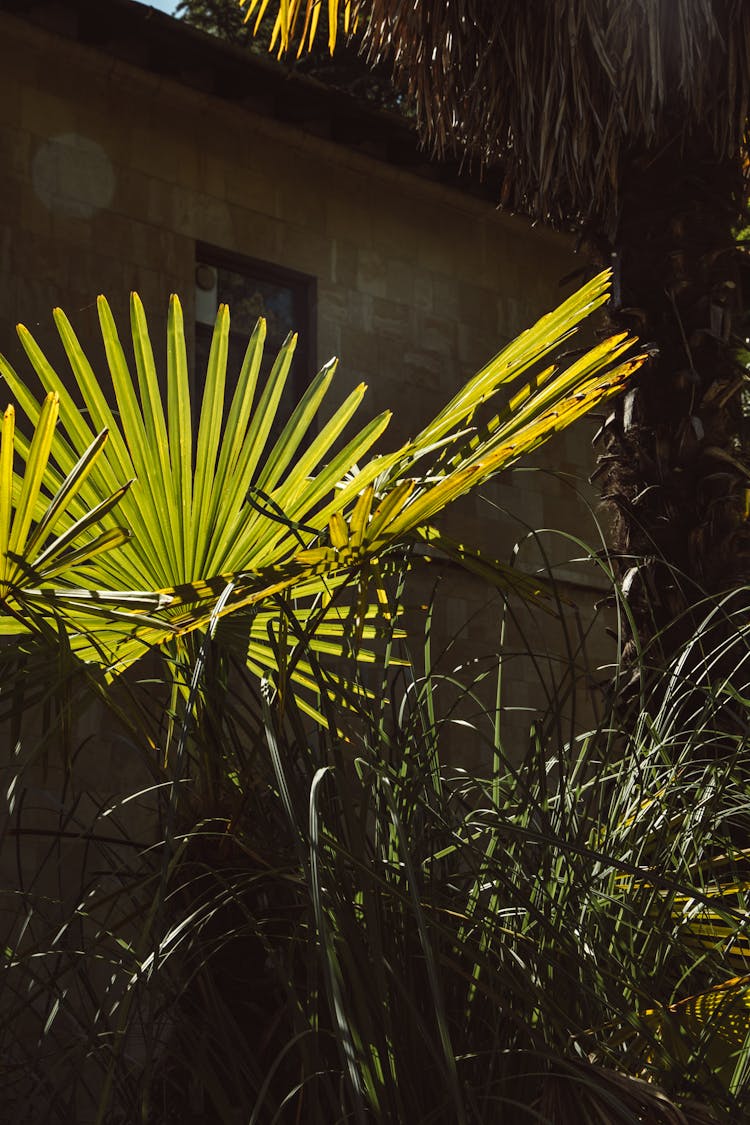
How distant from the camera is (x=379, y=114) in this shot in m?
9.12

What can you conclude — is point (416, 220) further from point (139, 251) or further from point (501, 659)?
point (501, 659)

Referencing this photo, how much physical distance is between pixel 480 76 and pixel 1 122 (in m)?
3.87

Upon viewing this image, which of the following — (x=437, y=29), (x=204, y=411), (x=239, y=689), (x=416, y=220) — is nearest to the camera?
(x=204, y=411)

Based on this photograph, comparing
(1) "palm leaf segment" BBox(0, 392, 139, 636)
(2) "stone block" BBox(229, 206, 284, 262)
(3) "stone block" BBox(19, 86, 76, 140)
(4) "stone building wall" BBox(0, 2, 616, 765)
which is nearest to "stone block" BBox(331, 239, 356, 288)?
(4) "stone building wall" BBox(0, 2, 616, 765)

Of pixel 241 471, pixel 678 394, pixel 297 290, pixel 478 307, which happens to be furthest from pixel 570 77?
pixel 478 307

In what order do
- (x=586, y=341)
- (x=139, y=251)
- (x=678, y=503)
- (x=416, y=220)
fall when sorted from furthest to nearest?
1. (x=586, y=341)
2. (x=416, y=220)
3. (x=139, y=251)
4. (x=678, y=503)

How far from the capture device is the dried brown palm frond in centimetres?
462

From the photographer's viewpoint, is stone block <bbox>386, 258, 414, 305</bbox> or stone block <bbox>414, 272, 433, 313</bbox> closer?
stone block <bbox>386, 258, 414, 305</bbox>

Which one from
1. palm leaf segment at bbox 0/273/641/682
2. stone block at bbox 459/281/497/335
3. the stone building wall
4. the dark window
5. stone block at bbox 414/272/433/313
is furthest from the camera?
stone block at bbox 459/281/497/335

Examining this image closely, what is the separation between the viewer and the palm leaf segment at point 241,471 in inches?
75.0

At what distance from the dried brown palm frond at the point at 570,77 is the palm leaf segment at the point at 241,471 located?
2.65 m

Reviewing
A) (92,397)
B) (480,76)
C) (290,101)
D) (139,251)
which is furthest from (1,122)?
(92,397)

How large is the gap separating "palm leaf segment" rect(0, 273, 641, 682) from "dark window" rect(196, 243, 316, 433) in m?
6.39

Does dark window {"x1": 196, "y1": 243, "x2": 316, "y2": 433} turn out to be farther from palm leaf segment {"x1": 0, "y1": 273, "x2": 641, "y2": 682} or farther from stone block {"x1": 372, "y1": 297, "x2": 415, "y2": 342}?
palm leaf segment {"x1": 0, "y1": 273, "x2": 641, "y2": 682}
